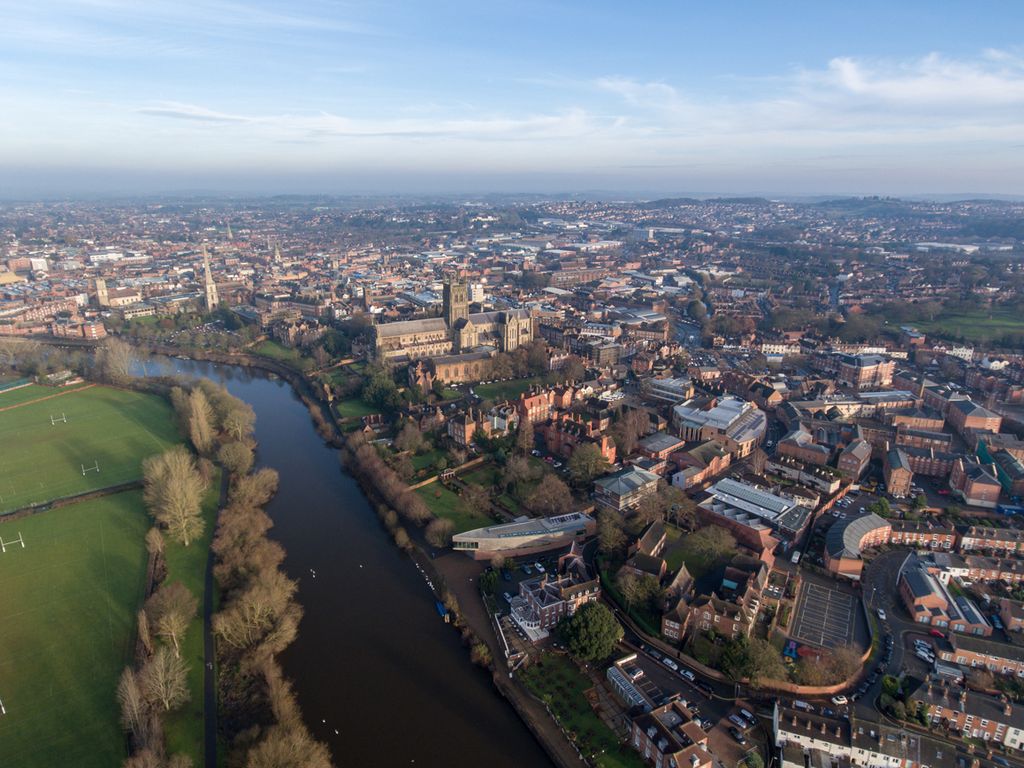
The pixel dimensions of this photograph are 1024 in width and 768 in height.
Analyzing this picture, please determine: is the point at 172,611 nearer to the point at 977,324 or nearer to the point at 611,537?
the point at 611,537

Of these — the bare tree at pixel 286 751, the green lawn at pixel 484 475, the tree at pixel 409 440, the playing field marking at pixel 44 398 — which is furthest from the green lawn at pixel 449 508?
the playing field marking at pixel 44 398

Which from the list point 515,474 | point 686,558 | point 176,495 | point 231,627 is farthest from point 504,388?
point 231,627

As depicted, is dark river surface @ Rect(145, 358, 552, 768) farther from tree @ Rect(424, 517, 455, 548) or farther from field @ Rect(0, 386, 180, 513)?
field @ Rect(0, 386, 180, 513)

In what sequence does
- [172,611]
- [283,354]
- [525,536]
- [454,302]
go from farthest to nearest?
1. [283,354]
2. [454,302]
3. [525,536]
4. [172,611]

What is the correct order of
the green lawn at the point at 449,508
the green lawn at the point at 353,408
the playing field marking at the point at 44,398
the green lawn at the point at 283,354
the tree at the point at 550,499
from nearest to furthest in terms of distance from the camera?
the green lawn at the point at 449,508 < the tree at the point at 550,499 < the green lawn at the point at 353,408 < the playing field marking at the point at 44,398 < the green lawn at the point at 283,354

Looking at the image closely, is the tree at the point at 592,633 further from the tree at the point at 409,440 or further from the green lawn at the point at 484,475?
the tree at the point at 409,440

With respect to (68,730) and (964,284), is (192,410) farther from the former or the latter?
(964,284)

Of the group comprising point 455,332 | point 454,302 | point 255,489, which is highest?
point 454,302
